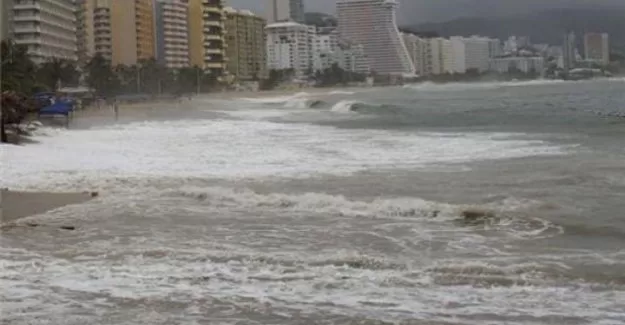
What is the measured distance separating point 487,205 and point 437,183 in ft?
7.85

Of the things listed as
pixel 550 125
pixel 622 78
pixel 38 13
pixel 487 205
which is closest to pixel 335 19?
pixel 622 78

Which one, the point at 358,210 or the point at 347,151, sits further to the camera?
the point at 347,151

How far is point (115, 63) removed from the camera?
3433 inches

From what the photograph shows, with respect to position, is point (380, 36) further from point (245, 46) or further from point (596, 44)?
point (596, 44)

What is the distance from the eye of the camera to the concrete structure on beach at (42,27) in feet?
228

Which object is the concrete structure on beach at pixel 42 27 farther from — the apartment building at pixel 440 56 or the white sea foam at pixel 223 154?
the apartment building at pixel 440 56

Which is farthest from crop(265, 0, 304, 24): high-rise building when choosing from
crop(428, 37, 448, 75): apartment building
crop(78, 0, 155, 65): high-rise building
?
crop(78, 0, 155, 65): high-rise building

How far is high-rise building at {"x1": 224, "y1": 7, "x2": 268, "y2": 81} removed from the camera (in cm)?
11444

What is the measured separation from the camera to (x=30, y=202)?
9688 millimetres

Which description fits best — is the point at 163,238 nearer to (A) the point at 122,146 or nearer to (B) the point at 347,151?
(B) the point at 347,151

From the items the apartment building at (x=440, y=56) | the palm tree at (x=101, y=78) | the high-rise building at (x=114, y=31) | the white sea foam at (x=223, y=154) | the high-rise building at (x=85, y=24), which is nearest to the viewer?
the white sea foam at (x=223, y=154)

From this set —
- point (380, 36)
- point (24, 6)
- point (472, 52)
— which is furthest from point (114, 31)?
point (472, 52)

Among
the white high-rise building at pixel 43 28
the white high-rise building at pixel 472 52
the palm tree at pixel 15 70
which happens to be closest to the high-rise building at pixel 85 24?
the white high-rise building at pixel 43 28

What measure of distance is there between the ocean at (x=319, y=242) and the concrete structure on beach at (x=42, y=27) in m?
56.3
